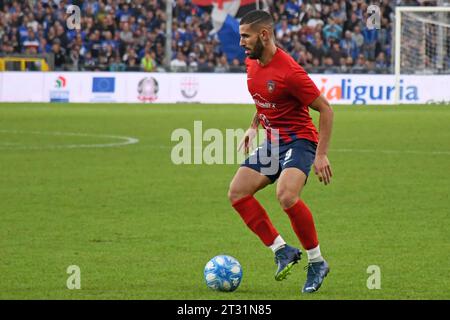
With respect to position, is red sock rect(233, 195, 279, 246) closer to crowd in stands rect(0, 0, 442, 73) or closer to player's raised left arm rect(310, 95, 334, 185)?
player's raised left arm rect(310, 95, 334, 185)

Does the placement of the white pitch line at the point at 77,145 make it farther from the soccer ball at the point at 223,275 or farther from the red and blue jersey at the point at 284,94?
the soccer ball at the point at 223,275

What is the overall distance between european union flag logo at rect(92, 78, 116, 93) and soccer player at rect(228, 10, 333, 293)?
26.7m

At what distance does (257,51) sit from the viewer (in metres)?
7.86

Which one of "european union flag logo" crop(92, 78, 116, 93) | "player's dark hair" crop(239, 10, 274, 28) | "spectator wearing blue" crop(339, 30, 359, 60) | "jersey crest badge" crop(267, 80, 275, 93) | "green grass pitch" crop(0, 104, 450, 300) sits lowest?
"green grass pitch" crop(0, 104, 450, 300)

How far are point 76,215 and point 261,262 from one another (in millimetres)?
3335

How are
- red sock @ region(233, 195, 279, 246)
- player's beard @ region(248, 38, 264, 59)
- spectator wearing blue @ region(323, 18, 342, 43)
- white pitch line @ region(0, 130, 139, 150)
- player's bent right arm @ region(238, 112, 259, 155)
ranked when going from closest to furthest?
player's beard @ region(248, 38, 264, 59) → red sock @ region(233, 195, 279, 246) → player's bent right arm @ region(238, 112, 259, 155) → white pitch line @ region(0, 130, 139, 150) → spectator wearing blue @ region(323, 18, 342, 43)

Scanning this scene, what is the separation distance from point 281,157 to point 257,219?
49cm

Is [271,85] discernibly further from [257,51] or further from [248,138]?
[248,138]

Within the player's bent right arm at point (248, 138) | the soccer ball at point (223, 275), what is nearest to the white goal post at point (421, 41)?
the player's bent right arm at point (248, 138)

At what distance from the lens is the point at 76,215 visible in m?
11.7

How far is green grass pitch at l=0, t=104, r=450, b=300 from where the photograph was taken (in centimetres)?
793

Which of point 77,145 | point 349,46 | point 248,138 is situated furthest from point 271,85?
point 349,46

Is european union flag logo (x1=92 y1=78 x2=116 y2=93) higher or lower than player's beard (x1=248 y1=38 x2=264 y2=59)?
lower

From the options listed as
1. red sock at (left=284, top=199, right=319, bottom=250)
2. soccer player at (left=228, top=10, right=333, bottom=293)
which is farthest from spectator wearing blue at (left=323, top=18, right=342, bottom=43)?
red sock at (left=284, top=199, right=319, bottom=250)
